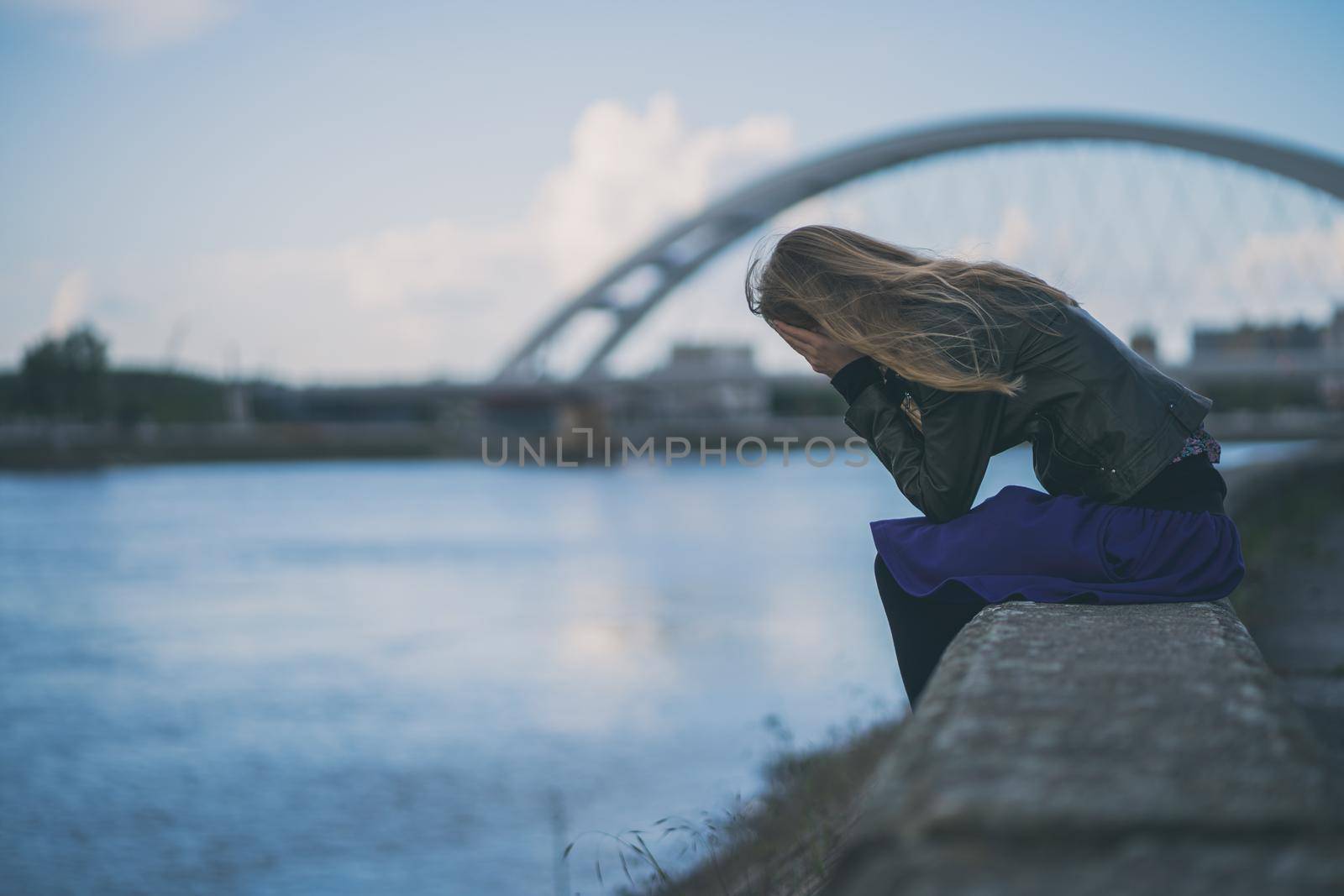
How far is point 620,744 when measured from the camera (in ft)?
26.4

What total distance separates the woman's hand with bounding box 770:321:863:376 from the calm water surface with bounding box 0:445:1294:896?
11.1 ft

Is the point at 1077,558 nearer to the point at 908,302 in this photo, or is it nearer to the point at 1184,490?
the point at 1184,490

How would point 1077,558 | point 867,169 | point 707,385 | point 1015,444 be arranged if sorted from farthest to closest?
point 707,385, point 867,169, point 1015,444, point 1077,558

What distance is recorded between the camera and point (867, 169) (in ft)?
119

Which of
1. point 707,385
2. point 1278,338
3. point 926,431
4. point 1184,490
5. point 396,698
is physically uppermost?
point 1278,338

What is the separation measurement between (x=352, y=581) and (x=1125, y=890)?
18.1m

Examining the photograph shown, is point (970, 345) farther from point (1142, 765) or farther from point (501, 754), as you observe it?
point (501, 754)

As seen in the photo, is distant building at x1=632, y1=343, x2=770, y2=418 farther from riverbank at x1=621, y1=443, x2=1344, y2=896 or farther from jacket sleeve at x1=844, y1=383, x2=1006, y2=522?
jacket sleeve at x1=844, y1=383, x2=1006, y2=522

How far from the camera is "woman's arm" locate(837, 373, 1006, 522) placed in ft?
7.13

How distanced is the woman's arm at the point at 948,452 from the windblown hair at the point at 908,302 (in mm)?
41

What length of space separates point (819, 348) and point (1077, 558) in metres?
0.61

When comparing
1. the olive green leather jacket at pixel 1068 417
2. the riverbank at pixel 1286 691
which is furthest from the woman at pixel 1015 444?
the riverbank at pixel 1286 691

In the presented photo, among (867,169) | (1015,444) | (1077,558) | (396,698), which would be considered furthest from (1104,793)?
(867,169)

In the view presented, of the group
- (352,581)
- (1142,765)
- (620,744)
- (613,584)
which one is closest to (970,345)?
(1142,765)
